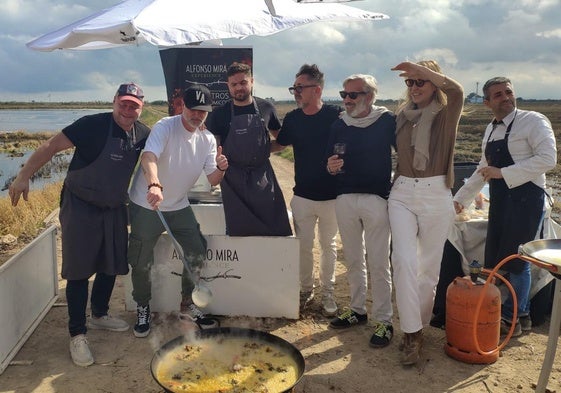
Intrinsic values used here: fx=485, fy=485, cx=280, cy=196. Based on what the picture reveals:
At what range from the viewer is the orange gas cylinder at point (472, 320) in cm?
354

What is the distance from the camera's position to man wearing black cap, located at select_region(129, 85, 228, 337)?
3.54 m

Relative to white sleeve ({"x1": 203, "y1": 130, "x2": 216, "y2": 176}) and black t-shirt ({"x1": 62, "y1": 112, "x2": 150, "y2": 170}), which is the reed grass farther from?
white sleeve ({"x1": 203, "y1": 130, "x2": 216, "y2": 176})

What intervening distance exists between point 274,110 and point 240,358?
2.18 meters

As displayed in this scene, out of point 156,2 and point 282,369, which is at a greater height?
point 156,2

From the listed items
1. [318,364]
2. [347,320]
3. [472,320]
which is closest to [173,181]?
[318,364]

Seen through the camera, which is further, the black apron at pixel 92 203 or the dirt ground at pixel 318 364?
the black apron at pixel 92 203

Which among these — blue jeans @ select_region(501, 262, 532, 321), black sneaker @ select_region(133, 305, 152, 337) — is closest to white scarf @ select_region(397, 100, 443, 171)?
blue jeans @ select_region(501, 262, 532, 321)

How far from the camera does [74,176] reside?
343 centimetres

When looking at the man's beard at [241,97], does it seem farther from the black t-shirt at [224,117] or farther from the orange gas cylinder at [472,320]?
the orange gas cylinder at [472,320]

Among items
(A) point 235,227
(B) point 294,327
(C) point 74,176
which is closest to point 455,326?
(B) point 294,327

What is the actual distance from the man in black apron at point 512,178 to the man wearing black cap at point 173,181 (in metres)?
2.18

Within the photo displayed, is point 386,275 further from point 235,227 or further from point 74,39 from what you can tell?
point 74,39

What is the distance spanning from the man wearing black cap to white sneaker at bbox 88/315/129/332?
0.15m

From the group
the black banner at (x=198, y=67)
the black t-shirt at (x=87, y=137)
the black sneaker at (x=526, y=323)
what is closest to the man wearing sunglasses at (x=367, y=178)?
the black sneaker at (x=526, y=323)
